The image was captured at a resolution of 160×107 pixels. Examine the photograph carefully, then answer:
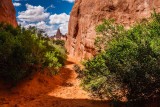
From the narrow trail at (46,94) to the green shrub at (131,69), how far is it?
2.15 m

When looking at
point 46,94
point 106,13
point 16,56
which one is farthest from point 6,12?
point 46,94

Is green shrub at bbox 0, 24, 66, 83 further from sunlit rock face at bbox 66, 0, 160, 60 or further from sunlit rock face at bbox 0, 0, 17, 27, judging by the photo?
sunlit rock face at bbox 0, 0, 17, 27

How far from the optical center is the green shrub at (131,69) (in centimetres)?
841

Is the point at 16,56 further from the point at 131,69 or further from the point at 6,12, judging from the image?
the point at 6,12

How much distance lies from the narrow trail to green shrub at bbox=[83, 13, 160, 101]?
215cm

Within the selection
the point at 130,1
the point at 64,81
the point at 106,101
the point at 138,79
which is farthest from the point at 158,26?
the point at 130,1

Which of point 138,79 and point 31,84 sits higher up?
point 138,79

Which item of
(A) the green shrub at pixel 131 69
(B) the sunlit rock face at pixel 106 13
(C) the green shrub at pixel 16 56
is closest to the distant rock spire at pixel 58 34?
(B) the sunlit rock face at pixel 106 13

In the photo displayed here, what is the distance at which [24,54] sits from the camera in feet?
46.2

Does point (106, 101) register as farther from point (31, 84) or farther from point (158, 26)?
point (31, 84)

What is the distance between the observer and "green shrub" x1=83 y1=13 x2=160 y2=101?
841cm

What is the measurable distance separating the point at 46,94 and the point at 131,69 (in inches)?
277

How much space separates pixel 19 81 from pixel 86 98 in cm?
455

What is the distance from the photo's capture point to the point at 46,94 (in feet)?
46.2
